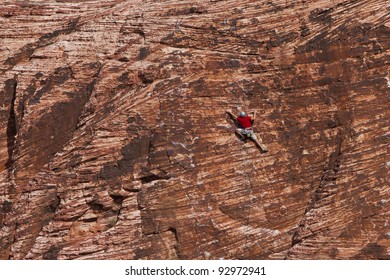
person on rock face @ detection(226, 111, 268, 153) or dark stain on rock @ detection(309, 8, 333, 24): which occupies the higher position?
dark stain on rock @ detection(309, 8, 333, 24)

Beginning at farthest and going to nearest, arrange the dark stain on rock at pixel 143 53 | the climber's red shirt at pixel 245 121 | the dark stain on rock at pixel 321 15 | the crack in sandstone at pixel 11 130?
1. the crack in sandstone at pixel 11 130
2. the dark stain on rock at pixel 143 53
3. the dark stain on rock at pixel 321 15
4. the climber's red shirt at pixel 245 121

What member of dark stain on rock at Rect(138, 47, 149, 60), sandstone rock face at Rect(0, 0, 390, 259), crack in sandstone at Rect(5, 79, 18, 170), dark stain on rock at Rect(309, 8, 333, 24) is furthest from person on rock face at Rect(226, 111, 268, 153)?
crack in sandstone at Rect(5, 79, 18, 170)

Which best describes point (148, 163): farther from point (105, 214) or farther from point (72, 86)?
point (72, 86)

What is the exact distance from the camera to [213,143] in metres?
18.0

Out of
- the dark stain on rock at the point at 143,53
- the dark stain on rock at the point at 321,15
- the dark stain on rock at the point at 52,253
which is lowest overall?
the dark stain on rock at the point at 52,253

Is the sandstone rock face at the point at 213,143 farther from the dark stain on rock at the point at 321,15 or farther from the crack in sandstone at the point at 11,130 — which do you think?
the crack in sandstone at the point at 11,130

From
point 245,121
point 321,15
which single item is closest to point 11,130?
point 245,121

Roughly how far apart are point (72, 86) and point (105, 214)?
4.88 metres

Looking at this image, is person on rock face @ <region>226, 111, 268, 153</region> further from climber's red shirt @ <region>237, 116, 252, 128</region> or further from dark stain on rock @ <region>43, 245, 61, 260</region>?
dark stain on rock @ <region>43, 245, 61, 260</region>

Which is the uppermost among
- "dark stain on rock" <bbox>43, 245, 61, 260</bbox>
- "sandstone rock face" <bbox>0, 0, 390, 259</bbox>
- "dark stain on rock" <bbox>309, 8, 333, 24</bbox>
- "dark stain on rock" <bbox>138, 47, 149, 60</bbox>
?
"dark stain on rock" <bbox>309, 8, 333, 24</bbox>

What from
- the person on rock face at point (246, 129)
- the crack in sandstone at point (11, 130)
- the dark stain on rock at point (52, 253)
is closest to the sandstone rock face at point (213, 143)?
the dark stain on rock at point (52, 253)

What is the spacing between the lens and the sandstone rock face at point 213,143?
17516 millimetres

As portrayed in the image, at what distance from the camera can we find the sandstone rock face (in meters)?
17.5

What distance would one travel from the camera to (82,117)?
1912cm
